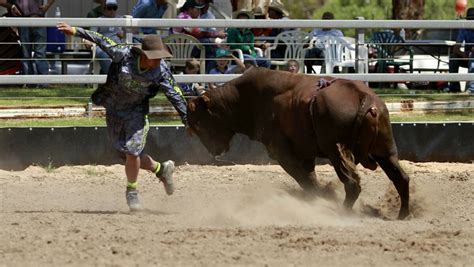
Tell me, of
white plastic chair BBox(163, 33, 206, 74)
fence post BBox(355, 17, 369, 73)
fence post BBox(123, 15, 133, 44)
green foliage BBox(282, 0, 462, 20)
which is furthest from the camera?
green foliage BBox(282, 0, 462, 20)

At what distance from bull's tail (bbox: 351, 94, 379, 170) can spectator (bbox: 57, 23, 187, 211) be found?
1679 mm

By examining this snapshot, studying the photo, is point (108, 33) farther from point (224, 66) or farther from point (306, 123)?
point (306, 123)

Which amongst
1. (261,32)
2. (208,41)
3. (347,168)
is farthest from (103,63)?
(347,168)

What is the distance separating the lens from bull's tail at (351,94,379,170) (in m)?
8.98

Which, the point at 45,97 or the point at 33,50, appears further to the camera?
the point at 33,50

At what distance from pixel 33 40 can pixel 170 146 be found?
4081 millimetres

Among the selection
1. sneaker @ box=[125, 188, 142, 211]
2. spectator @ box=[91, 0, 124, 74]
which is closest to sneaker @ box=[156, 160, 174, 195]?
sneaker @ box=[125, 188, 142, 211]

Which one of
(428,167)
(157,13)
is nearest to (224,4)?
(157,13)

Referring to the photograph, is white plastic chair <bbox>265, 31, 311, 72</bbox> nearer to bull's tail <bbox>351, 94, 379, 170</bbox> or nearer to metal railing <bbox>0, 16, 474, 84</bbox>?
metal railing <bbox>0, 16, 474, 84</bbox>

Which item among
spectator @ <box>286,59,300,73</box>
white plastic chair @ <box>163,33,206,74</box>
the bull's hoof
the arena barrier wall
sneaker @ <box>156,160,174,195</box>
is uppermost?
white plastic chair @ <box>163,33,206,74</box>

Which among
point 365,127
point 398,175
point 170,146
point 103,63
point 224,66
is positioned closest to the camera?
point 365,127

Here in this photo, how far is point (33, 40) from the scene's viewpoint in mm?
15102

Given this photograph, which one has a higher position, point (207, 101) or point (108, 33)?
point (207, 101)

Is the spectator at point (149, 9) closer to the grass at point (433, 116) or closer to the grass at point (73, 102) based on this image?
the grass at point (73, 102)
